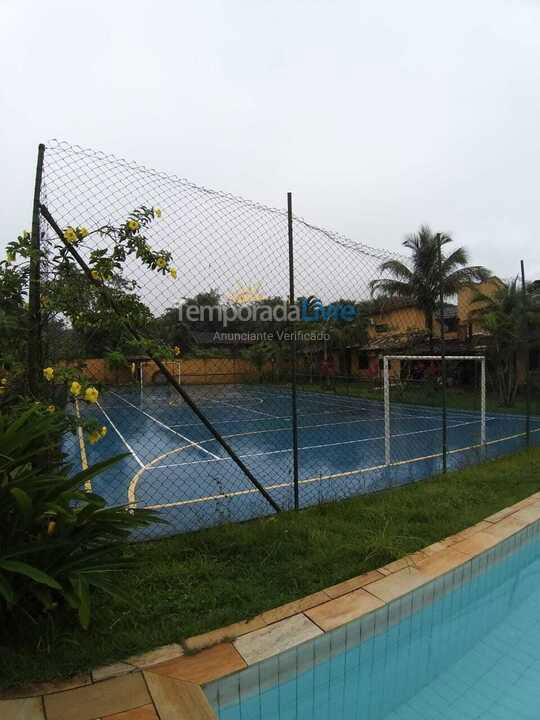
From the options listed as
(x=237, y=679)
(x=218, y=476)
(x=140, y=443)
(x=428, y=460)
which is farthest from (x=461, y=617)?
(x=140, y=443)

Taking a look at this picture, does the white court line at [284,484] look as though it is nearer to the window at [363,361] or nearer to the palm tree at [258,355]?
the palm tree at [258,355]

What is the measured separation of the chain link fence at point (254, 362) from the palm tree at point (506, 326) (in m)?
0.05

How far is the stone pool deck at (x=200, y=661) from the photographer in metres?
1.78

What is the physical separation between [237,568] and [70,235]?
236 centimetres

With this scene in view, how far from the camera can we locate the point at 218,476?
718 cm

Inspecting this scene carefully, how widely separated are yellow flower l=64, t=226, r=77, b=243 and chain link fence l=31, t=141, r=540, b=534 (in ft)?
0.43

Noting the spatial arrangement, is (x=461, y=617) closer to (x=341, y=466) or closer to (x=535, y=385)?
(x=341, y=466)

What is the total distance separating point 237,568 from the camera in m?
2.93

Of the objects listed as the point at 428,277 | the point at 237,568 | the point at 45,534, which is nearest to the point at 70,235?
the point at 45,534

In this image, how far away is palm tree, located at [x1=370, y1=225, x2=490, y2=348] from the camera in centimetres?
1669

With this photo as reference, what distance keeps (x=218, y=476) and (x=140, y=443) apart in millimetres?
4258

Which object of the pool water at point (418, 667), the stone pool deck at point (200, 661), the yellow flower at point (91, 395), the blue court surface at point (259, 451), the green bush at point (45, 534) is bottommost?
the blue court surface at point (259, 451)

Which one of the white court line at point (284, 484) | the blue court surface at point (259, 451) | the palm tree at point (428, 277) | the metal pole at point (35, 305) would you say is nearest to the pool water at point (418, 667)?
the blue court surface at point (259, 451)

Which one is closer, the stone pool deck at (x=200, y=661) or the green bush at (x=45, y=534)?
the stone pool deck at (x=200, y=661)
